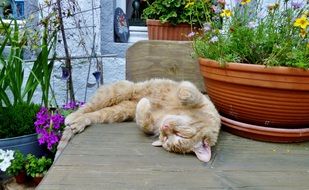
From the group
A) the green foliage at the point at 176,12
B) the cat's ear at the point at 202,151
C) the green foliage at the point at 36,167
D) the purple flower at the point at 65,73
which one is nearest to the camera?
the cat's ear at the point at 202,151

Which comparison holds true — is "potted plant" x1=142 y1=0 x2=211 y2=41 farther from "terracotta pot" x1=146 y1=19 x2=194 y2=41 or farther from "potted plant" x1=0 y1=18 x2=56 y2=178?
"potted plant" x1=0 y1=18 x2=56 y2=178

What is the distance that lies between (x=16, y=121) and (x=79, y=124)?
67 cm

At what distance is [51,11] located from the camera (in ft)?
8.38

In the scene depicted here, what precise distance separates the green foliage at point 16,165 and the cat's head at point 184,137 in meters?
0.90

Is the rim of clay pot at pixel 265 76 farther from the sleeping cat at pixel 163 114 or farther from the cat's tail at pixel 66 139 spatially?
the cat's tail at pixel 66 139

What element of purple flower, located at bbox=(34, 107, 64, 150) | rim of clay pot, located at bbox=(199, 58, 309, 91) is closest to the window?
purple flower, located at bbox=(34, 107, 64, 150)

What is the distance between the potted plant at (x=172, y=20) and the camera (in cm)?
229

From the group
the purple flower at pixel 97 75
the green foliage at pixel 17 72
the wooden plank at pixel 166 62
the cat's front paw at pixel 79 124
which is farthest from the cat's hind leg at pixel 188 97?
the purple flower at pixel 97 75

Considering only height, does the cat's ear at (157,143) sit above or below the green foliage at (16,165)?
above

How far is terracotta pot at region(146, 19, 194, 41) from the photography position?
7.68 feet

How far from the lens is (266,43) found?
1.44 meters

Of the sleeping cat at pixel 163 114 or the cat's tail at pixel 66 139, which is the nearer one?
the sleeping cat at pixel 163 114

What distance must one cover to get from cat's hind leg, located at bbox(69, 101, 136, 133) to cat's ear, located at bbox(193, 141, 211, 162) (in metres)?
0.50

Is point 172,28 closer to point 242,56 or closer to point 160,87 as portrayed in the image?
point 160,87
